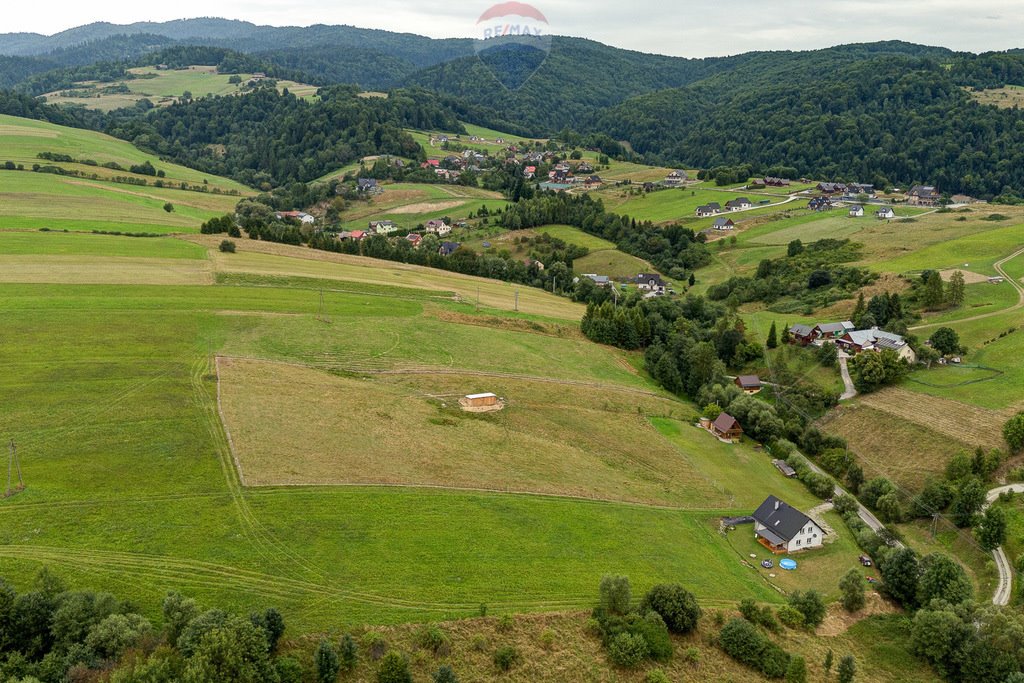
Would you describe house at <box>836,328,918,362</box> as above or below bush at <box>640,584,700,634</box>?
above

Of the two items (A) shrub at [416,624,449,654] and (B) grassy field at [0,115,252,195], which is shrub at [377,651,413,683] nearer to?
(A) shrub at [416,624,449,654]

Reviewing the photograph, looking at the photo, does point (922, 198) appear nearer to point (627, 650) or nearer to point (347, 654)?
point (627, 650)

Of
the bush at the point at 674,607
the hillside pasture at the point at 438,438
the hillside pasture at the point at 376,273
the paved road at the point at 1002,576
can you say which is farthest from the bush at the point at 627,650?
the hillside pasture at the point at 376,273

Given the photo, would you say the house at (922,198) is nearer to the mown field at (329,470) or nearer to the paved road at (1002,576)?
the mown field at (329,470)

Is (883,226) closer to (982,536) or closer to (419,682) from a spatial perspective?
(982,536)

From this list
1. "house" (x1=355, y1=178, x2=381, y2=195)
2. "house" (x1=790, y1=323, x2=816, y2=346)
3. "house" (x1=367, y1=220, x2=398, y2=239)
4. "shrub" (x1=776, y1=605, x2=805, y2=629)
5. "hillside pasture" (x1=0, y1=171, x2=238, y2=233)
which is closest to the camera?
"shrub" (x1=776, y1=605, x2=805, y2=629)

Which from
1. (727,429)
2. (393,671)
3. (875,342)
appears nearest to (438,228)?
(875,342)

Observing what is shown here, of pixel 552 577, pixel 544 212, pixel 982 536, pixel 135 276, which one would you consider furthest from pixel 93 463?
pixel 544 212

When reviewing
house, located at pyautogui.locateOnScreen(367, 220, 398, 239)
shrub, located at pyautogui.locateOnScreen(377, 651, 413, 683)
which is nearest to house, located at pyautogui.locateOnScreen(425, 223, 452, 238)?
house, located at pyautogui.locateOnScreen(367, 220, 398, 239)
